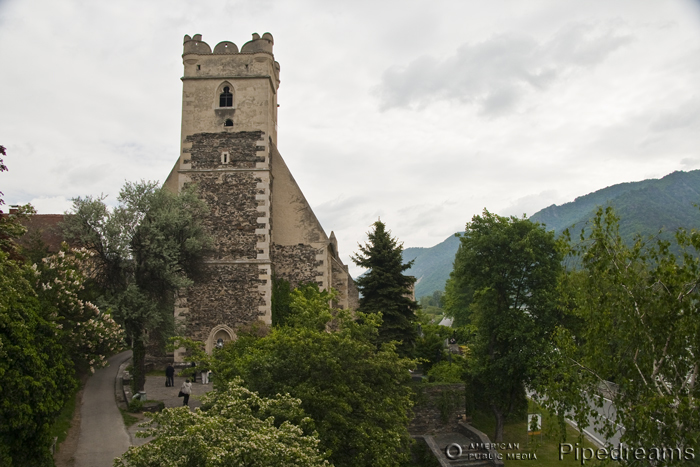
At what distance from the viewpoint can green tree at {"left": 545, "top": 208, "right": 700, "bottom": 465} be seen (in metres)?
9.24

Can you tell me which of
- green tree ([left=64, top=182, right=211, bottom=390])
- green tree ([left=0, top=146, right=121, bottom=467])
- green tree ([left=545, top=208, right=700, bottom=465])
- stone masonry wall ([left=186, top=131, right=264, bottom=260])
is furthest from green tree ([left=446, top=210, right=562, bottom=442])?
green tree ([left=0, top=146, right=121, bottom=467])

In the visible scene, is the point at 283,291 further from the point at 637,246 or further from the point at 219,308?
the point at 637,246

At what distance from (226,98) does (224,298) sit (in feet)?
31.7

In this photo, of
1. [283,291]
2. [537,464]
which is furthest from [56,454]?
[537,464]

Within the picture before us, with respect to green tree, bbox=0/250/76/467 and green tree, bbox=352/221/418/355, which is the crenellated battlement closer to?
green tree, bbox=352/221/418/355

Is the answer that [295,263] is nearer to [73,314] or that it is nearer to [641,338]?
[73,314]

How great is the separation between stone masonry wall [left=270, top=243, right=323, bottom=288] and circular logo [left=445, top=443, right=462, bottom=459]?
997cm

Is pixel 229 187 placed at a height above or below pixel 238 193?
above

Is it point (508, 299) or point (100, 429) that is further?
point (508, 299)

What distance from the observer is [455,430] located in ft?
74.6

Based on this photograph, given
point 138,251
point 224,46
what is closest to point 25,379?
point 138,251

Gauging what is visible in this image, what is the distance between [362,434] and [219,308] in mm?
13596

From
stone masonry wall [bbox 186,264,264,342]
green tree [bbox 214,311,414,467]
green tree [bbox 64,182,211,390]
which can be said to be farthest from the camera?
stone masonry wall [bbox 186,264,264,342]

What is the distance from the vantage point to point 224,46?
26.4m
